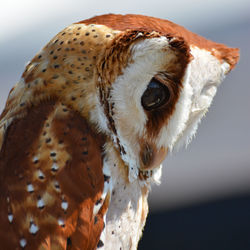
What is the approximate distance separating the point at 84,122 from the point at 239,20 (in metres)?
3.82

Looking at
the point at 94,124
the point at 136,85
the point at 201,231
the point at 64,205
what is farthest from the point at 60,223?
the point at 201,231

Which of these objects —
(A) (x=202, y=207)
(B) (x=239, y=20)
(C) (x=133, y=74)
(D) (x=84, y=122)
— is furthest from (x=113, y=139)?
(B) (x=239, y=20)

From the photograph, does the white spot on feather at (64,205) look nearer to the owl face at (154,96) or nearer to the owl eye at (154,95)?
the owl face at (154,96)

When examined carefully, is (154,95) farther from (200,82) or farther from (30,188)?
(30,188)

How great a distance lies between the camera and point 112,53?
1.85 m

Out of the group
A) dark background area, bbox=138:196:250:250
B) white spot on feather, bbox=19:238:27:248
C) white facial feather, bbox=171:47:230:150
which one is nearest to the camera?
white spot on feather, bbox=19:238:27:248

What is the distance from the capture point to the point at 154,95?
1.91 metres

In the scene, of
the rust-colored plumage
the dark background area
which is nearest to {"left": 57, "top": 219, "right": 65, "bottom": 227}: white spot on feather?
the rust-colored plumage

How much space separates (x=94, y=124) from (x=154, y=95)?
0.73ft

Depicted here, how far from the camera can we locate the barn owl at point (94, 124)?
1.79 metres

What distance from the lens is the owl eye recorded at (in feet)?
6.23

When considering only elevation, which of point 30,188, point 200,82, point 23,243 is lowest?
point 23,243

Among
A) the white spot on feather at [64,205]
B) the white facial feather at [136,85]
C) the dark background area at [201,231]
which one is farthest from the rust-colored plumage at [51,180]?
the dark background area at [201,231]

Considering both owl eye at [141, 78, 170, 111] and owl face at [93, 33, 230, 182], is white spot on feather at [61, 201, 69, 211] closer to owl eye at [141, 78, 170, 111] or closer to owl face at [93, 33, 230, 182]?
owl face at [93, 33, 230, 182]
